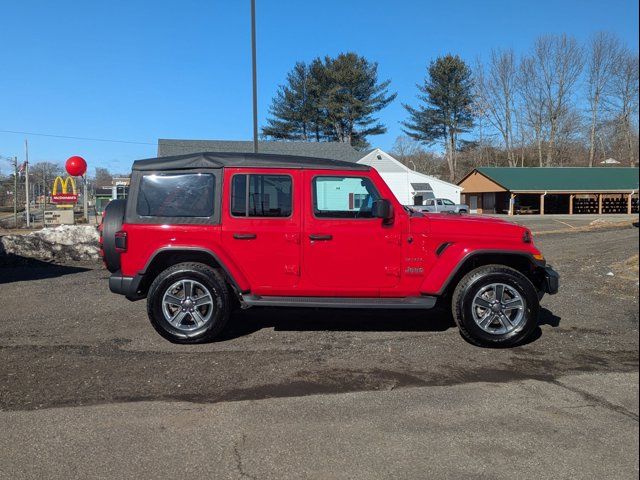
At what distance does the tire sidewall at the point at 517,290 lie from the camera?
5281 millimetres

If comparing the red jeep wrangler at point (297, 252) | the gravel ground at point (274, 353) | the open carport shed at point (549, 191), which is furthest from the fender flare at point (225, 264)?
the open carport shed at point (549, 191)

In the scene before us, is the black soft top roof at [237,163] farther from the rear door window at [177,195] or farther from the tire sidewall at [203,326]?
the tire sidewall at [203,326]

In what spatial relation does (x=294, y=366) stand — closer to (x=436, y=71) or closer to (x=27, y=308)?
(x=27, y=308)

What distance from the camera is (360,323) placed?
6.30m

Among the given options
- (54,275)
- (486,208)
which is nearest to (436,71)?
(486,208)

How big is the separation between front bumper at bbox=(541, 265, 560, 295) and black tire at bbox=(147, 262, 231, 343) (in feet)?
11.3

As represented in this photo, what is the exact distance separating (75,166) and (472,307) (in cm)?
2603

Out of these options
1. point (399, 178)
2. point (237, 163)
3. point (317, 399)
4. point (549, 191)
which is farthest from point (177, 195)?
point (549, 191)

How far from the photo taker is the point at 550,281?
548cm

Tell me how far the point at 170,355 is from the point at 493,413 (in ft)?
10.0

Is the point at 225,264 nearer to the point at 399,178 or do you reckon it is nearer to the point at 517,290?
the point at 517,290

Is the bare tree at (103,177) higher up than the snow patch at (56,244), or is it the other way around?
the bare tree at (103,177)

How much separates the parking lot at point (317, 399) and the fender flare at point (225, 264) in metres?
0.64

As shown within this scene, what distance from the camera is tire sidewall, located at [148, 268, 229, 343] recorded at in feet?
17.7
